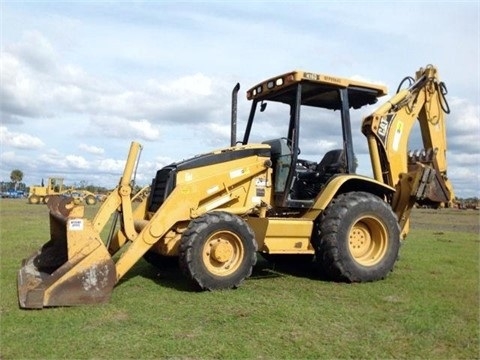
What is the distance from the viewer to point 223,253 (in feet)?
22.5

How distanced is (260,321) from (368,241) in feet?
10.8

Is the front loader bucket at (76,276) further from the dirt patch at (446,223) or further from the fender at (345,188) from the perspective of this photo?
the dirt patch at (446,223)

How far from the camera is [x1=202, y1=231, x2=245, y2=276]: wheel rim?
6.83 metres

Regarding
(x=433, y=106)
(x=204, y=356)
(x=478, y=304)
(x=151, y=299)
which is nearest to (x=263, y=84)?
(x=433, y=106)

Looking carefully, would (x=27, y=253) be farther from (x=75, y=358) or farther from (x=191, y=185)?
Answer: (x=75, y=358)

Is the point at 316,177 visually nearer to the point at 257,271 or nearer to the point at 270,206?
the point at 270,206

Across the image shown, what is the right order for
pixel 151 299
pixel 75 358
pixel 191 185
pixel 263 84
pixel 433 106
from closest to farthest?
pixel 75 358 < pixel 151 299 < pixel 191 185 < pixel 263 84 < pixel 433 106

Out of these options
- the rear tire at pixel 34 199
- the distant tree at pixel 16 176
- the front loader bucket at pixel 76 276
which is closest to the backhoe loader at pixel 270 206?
the front loader bucket at pixel 76 276

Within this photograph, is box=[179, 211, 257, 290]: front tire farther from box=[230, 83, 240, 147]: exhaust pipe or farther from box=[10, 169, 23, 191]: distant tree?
box=[10, 169, 23, 191]: distant tree

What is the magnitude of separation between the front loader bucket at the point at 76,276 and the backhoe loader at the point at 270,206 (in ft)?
0.04

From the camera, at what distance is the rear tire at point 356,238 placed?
752cm

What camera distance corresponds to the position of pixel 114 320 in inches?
213

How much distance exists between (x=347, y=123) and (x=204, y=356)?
5132 millimetres

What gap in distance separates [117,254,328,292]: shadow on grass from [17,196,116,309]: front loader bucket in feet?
3.54
